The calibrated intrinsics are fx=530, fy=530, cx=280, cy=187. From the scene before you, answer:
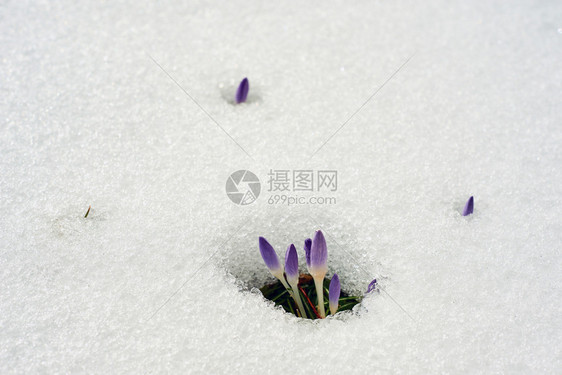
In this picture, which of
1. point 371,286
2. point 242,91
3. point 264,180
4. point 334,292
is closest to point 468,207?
point 371,286

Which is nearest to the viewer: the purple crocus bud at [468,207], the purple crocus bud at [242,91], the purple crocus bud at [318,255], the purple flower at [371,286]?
the purple crocus bud at [318,255]

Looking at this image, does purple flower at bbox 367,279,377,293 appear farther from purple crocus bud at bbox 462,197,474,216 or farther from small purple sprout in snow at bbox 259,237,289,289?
purple crocus bud at bbox 462,197,474,216

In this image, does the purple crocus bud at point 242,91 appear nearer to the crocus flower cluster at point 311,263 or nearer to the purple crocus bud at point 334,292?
the crocus flower cluster at point 311,263

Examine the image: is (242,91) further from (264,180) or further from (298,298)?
(298,298)

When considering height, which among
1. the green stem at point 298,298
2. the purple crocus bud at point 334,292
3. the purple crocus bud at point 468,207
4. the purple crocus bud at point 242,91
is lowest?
the green stem at point 298,298

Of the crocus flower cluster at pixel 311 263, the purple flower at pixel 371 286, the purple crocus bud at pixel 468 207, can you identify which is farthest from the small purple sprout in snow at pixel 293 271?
the purple crocus bud at pixel 468 207

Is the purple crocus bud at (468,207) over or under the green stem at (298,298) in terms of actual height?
over
